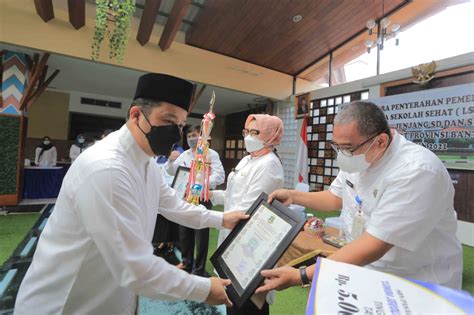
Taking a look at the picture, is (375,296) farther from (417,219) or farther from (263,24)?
(263,24)

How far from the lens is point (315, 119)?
754 centimetres

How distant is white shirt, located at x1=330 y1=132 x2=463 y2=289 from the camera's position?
90cm

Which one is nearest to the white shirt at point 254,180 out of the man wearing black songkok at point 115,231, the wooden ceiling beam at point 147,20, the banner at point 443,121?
the man wearing black songkok at point 115,231

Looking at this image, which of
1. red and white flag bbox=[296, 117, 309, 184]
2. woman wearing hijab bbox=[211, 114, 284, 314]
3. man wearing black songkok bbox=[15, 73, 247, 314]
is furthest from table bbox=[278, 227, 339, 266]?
red and white flag bbox=[296, 117, 309, 184]

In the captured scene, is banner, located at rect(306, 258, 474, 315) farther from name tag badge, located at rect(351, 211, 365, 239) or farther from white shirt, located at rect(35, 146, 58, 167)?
white shirt, located at rect(35, 146, 58, 167)

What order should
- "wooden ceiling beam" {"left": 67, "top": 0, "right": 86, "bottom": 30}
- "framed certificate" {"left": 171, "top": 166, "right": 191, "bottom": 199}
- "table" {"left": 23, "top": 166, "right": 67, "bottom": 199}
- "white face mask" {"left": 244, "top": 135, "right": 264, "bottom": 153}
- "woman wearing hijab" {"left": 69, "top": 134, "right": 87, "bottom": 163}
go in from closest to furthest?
"white face mask" {"left": 244, "top": 135, "right": 264, "bottom": 153}, "framed certificate" {"left": 171, "top": 166, "right": 191, "bottom": 199}, "wooden ceiling beam" {"left": 67, "top": 0, "right": 86, "bottom": 30}, "table" {"left": 23, "top": 166, "right": 67, "bottom": 199}, "woman wearing hijab" {"left": 69, "top": 134, "right": 87, "bottom": 163}

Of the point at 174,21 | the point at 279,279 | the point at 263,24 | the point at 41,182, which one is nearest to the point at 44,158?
the point at 41,182

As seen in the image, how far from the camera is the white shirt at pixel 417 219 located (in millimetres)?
904

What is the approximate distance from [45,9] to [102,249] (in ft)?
19.0

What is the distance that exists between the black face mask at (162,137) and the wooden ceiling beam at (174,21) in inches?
185

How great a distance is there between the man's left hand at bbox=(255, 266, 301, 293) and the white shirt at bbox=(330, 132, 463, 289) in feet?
1.09

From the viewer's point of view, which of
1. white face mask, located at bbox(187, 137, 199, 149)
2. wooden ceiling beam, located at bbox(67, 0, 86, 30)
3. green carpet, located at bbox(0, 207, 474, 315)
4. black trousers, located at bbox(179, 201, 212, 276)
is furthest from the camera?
wooden ceiling beam, located at bbox(67, 0, 86, 30)

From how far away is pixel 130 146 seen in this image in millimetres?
Answer: 962

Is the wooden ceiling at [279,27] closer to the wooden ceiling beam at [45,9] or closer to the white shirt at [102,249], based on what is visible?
the wooden ceiling beam at [45,9]
